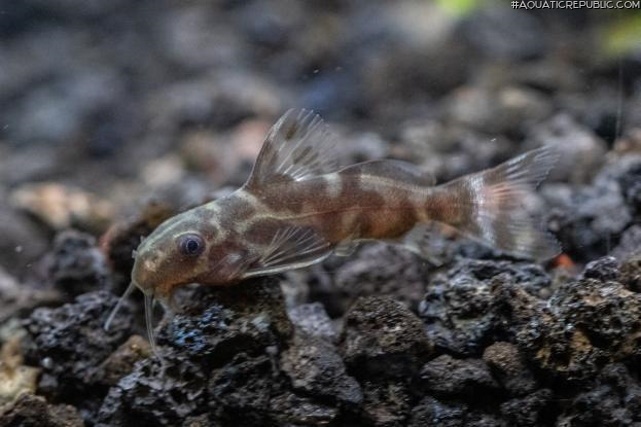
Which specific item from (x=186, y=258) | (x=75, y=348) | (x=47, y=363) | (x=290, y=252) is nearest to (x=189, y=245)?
(x=186, y=258)

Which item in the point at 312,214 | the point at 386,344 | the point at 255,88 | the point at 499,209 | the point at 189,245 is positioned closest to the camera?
the point at 386,344

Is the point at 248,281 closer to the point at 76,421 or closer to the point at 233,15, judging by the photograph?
the point at 76,421

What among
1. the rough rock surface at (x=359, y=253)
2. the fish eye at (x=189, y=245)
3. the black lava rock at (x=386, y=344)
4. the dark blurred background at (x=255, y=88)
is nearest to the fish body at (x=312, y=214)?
the fish eye at (x=189, y=245)

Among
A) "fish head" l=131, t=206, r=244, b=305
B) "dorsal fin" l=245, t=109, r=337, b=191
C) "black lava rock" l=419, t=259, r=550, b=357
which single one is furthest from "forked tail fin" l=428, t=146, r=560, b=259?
"fish head" l=131, t=206, r=244, b=305

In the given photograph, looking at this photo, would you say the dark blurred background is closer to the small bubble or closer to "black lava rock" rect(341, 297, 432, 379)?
the small bubble

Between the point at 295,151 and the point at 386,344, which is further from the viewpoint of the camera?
the point at 295,151

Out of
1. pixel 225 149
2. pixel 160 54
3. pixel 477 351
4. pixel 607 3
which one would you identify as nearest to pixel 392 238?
pixel 477 351

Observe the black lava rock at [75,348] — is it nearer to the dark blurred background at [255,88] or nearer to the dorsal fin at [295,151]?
the dorsal fin at [295,151]

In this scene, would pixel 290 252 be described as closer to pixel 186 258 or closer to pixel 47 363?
pixel 186 258
